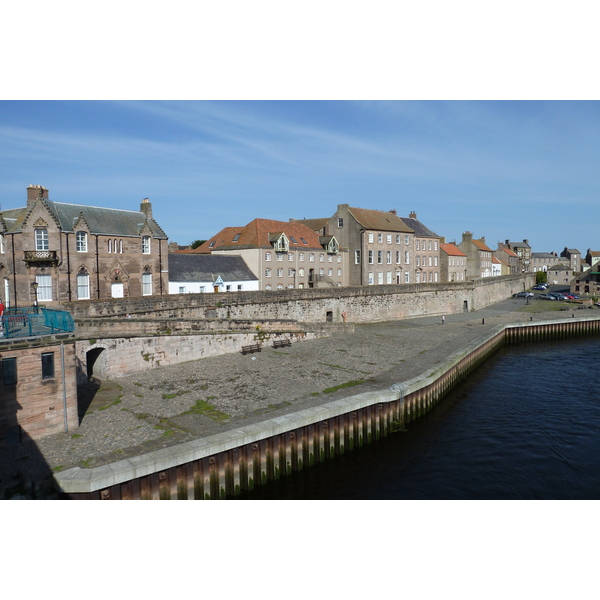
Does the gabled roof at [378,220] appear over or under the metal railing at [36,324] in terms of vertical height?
over

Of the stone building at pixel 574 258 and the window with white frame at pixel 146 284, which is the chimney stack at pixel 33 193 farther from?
the stone building at pixel 574 258

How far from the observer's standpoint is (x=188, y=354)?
83.3ft

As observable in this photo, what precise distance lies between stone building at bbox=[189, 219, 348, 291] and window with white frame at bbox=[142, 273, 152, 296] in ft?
42.3

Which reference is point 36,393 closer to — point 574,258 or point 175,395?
point 175,395

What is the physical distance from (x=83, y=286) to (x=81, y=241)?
3288 mm

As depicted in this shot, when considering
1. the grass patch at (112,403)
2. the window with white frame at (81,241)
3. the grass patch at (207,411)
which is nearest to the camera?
the grass patch at (207,411)

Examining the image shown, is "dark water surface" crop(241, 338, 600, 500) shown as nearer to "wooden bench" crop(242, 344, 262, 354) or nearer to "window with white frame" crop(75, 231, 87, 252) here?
"wooden bench" crop(242, 344, 262, 354)

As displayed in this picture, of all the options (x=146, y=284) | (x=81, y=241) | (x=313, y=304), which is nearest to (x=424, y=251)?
(x=313, y=304)

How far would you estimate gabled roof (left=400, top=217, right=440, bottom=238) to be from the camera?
222 feet

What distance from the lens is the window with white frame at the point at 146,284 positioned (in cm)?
3779

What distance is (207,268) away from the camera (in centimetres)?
4447

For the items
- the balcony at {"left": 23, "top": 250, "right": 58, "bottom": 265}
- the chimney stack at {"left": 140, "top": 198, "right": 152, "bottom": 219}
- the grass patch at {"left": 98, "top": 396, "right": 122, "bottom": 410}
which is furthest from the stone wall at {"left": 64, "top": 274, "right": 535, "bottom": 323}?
the chimney stack at {"left": 140, "top": 198, "right": 152, "bottom": 219}

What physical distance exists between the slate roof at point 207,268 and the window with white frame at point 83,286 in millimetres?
8029

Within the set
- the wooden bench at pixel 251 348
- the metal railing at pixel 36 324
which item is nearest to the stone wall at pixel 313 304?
the wooden bench at pixel 251 348
